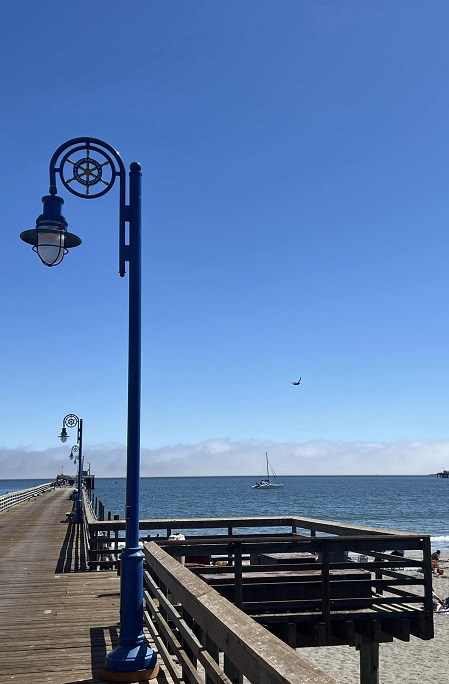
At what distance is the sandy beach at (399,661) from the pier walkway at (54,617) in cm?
715

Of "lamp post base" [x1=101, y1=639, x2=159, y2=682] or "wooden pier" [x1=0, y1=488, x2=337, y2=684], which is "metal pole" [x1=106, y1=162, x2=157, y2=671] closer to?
"lamp post base" [x1=101, y1=639, x2=159, y2=682]

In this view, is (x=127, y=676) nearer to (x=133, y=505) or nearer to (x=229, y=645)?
(x=133, y=505)

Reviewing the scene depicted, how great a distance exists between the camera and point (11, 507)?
127ft

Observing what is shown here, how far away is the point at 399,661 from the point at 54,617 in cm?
1280

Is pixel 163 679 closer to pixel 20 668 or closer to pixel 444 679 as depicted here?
pixel 20 668

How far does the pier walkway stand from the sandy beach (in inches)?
281

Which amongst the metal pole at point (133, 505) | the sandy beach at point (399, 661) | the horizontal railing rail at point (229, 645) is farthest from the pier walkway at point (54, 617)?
the sandy beach at point (399, 661)

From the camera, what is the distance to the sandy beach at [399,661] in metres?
16.6

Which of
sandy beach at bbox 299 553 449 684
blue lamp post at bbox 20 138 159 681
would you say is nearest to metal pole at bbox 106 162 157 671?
blue lamp post at bbox 20 138 159 681

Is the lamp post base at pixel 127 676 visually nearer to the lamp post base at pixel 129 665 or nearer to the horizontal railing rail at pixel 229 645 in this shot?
the lamp post base at pixel 129 665

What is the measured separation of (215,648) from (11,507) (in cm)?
3694

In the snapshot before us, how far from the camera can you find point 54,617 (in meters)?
8.70

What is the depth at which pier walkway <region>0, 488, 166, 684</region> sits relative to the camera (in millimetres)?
6445

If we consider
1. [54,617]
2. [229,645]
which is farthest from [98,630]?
[229,645]
